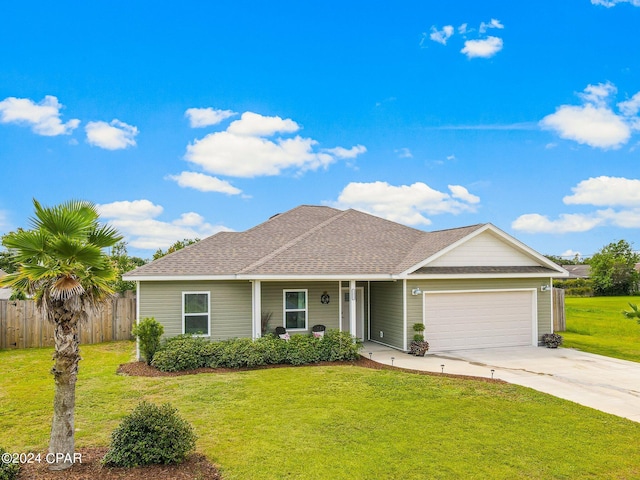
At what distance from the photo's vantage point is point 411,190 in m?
26.6

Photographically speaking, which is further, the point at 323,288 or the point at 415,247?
the point at 415,247

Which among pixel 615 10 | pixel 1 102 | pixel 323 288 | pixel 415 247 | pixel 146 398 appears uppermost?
pixel 615 10

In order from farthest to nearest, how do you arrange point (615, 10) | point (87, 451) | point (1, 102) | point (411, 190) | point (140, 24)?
point (411, 190) → point (615, 10) → point (140, 24) → point (1, 102) → point (87, 451)

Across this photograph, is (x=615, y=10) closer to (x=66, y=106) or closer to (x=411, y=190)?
(x=411, y=190)

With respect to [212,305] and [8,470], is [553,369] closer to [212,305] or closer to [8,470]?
[212,305]

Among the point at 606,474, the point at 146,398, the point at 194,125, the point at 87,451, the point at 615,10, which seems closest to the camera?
the point at 606,474

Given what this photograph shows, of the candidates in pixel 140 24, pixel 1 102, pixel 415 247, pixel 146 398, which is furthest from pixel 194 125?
pixel 146 398

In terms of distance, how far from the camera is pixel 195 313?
47.7 feet

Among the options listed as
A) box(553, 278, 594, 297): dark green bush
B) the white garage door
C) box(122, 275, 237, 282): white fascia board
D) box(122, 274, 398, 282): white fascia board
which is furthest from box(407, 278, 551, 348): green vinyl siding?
box(553, 278, 594, 297): dark green bush

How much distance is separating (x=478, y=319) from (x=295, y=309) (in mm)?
6559

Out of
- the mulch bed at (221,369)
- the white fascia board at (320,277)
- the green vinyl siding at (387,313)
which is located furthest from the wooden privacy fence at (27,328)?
the green vinyl siding at (387,313)

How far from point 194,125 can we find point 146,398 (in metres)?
12.0

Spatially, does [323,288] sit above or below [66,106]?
below

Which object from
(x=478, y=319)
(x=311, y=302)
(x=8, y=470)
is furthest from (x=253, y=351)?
(x=478, y=319)
